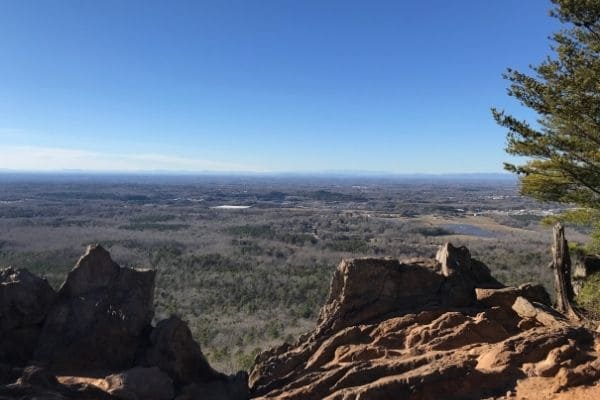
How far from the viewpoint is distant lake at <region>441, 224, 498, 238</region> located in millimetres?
110412

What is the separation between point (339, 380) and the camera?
12.2 meters

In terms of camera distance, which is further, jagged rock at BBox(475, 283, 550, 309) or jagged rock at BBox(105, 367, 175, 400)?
jagged rock at BBox(475, 283, 550, 309)

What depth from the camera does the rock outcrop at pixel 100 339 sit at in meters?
12.7

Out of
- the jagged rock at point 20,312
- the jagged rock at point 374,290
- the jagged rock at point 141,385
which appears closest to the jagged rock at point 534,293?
the jagged rock at point 374,290

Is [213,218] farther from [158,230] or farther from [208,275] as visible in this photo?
[208,275]

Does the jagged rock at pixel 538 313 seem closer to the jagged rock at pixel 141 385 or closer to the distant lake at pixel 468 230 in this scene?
the jagged rock at pixel 141 385

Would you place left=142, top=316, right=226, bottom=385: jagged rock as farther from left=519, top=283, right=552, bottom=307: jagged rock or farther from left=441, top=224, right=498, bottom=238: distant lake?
left=441, top=224, right=498, bottom=238: distant lake

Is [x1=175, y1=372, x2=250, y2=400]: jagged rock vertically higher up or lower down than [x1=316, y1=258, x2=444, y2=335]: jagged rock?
lower down

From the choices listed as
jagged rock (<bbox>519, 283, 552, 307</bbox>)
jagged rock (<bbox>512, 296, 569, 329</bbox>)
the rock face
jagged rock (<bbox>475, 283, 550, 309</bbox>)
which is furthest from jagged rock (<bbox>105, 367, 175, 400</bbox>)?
jagged rock (<bbox>519, 283, 552, 307</bbox>)

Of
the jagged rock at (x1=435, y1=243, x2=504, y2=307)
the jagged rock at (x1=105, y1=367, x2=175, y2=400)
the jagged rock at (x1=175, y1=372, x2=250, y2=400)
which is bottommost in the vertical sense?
the jagged rock at (x1=175, y1=372, x2=250, y2=400)

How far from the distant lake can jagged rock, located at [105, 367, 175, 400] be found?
104 meters

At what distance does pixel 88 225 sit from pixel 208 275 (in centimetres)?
6966

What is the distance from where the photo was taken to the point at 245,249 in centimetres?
8719

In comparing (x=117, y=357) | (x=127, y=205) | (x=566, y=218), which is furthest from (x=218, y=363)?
(x=127, y=205)
